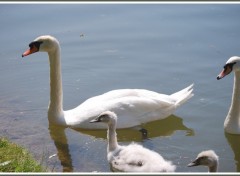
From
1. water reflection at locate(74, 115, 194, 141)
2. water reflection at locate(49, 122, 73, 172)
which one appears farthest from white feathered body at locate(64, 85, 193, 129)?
water reflection at locate(49, 122, 73, 172)

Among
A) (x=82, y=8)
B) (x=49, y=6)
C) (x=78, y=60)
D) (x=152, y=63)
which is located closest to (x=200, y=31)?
(x=152, y=63)

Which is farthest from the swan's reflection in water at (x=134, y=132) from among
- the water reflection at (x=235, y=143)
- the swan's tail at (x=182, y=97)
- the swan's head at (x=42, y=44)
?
the swan's head at (x=42, y=44)

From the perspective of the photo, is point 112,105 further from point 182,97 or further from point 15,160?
point 15,160

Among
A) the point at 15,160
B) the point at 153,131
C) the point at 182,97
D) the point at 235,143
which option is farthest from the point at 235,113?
the point at 15,160

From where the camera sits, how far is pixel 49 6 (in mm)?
15672

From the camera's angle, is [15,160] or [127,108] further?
[127,108]

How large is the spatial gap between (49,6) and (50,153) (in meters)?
8.99

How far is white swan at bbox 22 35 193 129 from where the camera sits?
26.7 feet

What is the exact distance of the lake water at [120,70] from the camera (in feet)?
25.4

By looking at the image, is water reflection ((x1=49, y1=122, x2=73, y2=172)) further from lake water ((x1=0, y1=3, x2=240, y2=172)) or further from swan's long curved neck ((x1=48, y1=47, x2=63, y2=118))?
swan's long curved neck ((x1=48, y1=47, x2=63, y2=118))

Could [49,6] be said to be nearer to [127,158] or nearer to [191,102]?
[191,102]

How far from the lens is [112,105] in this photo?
8.10 m

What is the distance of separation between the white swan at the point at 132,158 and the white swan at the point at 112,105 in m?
0.91

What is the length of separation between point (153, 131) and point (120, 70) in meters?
2.90
